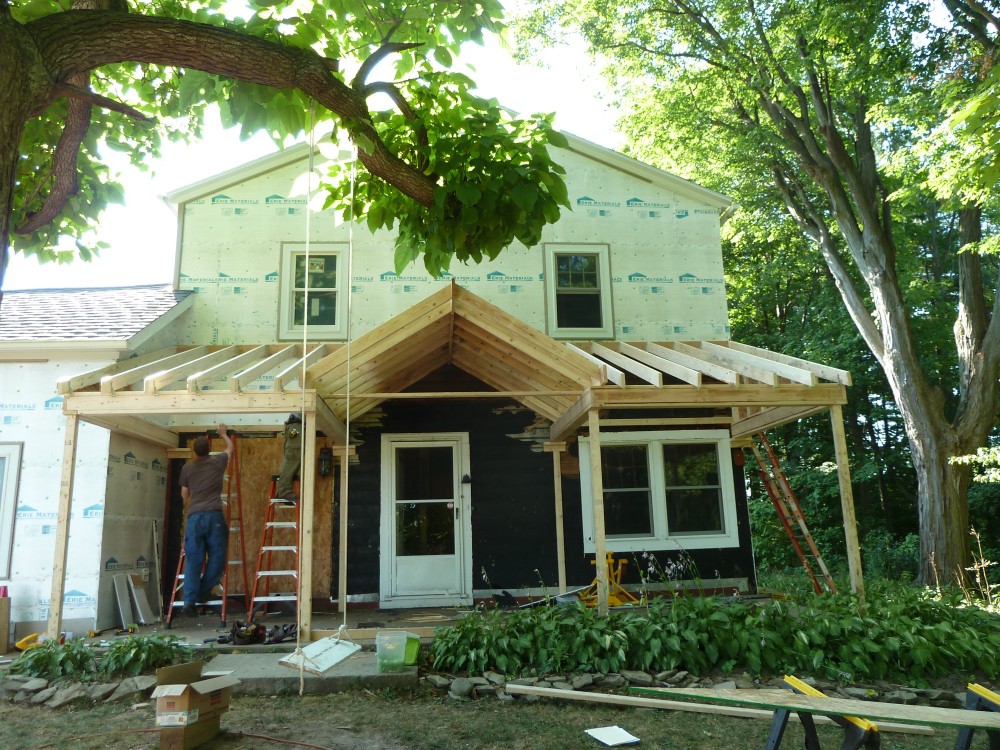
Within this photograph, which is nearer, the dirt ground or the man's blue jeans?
the dirt ground

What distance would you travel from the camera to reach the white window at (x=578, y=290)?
1020 centimetres

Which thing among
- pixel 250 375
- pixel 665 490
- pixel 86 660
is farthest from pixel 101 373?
pixel 665 490

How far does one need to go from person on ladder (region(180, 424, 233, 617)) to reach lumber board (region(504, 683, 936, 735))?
149 inches

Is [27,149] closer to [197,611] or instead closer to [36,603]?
[36,603]

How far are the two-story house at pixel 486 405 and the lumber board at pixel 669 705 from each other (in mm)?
3585

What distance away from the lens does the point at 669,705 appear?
186 inches

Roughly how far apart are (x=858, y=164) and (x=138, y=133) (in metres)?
11.4

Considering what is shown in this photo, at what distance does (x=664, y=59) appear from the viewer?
44.3 ft

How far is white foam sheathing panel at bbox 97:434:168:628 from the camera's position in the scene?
7980mm

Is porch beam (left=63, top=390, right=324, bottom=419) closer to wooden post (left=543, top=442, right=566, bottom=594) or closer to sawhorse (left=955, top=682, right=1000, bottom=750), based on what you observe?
wooden post (left=543, top=442, right=566, bottom=594)

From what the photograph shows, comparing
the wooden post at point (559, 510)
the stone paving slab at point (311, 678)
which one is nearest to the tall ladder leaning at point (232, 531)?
the stone paving slab at point (311, 678)

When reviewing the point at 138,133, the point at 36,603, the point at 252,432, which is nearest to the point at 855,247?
the point at 252,432

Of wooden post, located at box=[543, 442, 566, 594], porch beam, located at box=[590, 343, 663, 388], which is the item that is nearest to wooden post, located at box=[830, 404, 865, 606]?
porch beam, located at box=[590, 343, 663, 388]

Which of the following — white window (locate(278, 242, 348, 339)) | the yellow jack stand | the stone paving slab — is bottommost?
the stone paving slab
